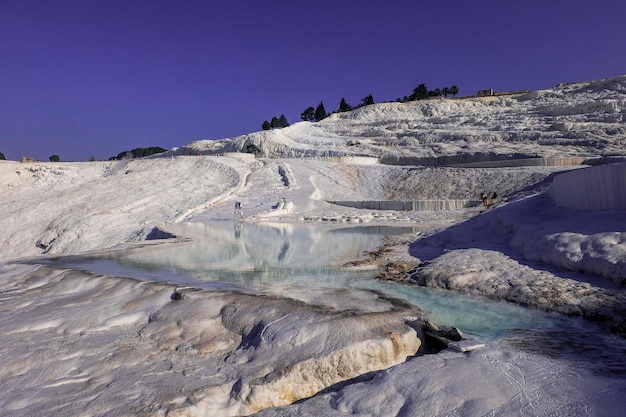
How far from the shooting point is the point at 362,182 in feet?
78.5

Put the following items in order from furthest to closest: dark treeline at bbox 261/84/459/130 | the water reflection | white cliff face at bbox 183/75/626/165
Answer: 1. dark treeline at bbox 261/84/459/130
2. white cliff face at bbox 183/75/626/165
3. the water reflection

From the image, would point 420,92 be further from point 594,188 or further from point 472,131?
point 594,188

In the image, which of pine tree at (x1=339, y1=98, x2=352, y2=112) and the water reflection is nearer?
the water reflection

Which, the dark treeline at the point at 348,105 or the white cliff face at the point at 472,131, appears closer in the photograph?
the white cliff face at the point at 472,131

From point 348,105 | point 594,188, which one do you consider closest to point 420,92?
point 348,105

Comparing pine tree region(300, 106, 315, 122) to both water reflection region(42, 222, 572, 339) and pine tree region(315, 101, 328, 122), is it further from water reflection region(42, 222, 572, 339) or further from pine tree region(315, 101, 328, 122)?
water reflection region(42, 222, 572, 339)

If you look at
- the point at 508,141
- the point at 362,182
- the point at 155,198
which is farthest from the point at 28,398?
the point at 508,141

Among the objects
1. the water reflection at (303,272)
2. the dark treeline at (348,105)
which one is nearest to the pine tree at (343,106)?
the dark treeline at (348,105)

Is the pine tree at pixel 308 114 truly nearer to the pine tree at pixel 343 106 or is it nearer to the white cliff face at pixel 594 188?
the pine tree at pixel 343 106

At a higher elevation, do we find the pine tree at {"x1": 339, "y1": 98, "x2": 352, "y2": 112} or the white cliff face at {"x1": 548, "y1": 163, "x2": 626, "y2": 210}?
the pine tree at {"x1": 339, "y1": 98, "x2": 352, "y2": 112}

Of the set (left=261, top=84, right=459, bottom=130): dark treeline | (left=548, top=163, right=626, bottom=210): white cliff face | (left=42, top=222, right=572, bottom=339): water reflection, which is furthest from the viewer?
(left=261, top=84, right=459, bottom=130): dark treeline

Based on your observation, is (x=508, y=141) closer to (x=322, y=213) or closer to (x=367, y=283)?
(x=322, y=213)

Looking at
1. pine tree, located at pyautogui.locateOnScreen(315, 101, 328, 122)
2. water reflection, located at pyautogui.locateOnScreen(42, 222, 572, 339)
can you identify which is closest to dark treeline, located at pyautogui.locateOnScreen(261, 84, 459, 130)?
pine tree, located at pyautogui.locateOnScreen(315, 101, 328, 122)

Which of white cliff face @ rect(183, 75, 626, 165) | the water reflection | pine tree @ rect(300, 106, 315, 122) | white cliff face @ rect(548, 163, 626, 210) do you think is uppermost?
pine tree @ rect(300, 106, 315, 122)
